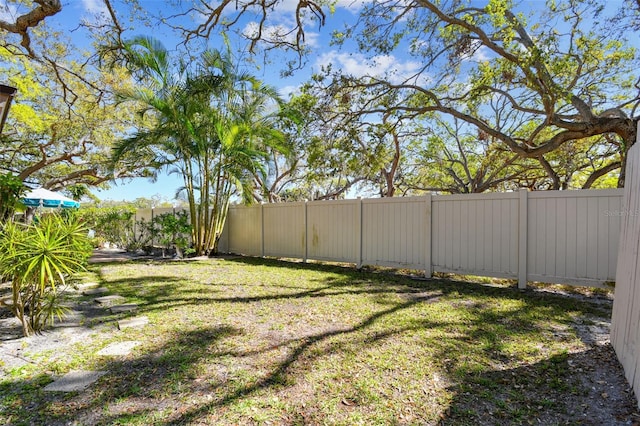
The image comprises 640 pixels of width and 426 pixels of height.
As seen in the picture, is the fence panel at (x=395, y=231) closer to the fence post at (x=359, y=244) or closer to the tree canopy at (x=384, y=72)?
the fence post at (x=359, y=244)

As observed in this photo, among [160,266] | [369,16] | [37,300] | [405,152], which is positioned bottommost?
[160,266]

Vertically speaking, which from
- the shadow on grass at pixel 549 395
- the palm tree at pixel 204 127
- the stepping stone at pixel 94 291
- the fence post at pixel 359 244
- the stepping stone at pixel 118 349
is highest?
the palm tree at pixel 204 127

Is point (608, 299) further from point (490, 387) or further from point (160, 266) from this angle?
point (160, 266)

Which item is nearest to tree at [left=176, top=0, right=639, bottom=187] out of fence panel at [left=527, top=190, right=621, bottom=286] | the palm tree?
fence panel at [left=527, top=190, right=621, bottom=286]

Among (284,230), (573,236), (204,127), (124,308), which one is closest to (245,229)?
(284,230)

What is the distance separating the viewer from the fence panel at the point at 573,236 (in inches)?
178

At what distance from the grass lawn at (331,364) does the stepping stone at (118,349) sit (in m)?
0.07

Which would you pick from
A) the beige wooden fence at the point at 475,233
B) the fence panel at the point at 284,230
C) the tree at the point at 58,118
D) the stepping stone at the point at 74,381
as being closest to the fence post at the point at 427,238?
the beige wooden fence at the point at 475,233

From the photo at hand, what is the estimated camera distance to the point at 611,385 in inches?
88.6

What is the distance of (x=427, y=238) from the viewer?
616 cm

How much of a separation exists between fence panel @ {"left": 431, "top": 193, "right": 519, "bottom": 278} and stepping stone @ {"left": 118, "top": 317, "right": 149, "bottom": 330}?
4.75 meters

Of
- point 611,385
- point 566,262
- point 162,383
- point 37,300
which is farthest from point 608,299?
point 37,300

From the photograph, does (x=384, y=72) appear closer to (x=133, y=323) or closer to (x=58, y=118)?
(x=133, y=323)

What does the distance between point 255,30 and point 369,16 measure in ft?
7.37
